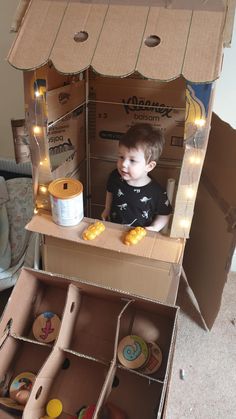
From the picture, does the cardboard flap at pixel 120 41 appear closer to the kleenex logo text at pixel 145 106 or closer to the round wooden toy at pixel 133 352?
the kleenex logo text at pixel 145 106

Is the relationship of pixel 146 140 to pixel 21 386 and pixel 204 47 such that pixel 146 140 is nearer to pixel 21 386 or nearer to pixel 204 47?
pixel 204 47

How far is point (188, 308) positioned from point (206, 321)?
109 millimetres

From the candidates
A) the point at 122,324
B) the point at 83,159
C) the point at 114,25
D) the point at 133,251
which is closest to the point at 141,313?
the point at 122,324

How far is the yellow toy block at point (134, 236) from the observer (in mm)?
1015

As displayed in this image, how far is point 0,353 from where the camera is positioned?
97 cm

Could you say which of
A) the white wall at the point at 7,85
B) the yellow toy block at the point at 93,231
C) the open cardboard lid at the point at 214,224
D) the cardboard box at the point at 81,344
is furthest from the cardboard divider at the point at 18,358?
the white wall at the point at 7,85

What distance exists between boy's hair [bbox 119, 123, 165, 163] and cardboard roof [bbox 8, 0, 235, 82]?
1.00 feet

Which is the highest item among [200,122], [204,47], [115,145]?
[204,47]

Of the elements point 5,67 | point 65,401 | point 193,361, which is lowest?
point 193,361

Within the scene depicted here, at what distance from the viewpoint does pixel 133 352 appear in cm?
101

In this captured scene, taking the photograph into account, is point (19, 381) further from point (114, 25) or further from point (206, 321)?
point (114, 25)

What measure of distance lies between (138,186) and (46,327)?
0.55 metres

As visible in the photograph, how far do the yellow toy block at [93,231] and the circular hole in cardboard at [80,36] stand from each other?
0.51 meters

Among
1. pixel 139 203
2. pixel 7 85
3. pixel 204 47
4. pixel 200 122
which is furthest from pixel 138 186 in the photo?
pixel 7 85
